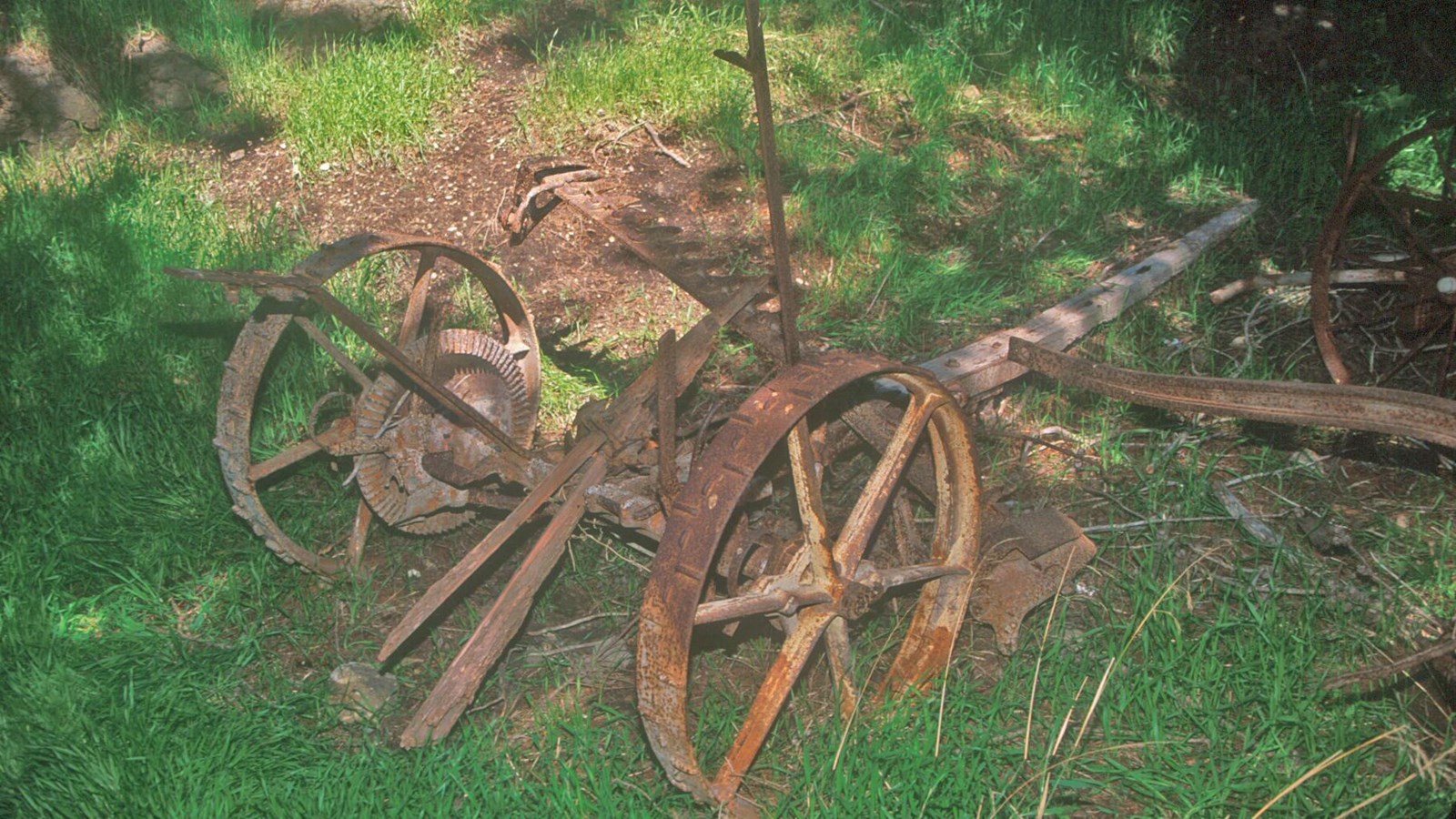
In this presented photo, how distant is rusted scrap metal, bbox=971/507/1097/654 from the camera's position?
10.2 ft

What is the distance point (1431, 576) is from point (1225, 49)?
3190 mm

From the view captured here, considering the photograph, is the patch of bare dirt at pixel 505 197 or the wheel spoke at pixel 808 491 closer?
the wheel spoke at pixel 808 491

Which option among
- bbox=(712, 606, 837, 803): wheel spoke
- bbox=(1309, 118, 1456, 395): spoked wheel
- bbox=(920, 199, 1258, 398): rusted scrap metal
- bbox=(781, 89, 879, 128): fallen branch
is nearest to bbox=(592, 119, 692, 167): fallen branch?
bbox=(781, 89, 879, 128): fallen branch

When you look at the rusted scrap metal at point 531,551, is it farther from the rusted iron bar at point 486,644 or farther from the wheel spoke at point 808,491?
the wheel spoke at point 808,491

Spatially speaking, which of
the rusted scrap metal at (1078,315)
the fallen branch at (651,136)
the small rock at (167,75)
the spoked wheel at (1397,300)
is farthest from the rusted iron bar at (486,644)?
the small rock at (167,75)

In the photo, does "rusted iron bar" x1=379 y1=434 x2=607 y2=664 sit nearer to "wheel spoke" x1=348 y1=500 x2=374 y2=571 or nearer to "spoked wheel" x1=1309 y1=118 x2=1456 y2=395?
"wheel spoke" x1=348 y1=500 x2=374 y2=571

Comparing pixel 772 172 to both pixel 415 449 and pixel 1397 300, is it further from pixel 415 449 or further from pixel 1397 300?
pixel 1397 300

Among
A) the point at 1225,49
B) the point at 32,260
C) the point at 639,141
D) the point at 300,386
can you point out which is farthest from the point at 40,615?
the point at 1225,49

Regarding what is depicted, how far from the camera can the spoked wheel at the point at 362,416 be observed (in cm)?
298

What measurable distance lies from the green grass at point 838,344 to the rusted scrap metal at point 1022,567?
0.25 ft

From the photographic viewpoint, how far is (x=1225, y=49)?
18.1ft

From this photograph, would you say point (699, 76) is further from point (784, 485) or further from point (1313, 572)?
point (1313, 572)

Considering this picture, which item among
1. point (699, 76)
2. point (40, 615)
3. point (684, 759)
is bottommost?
point (40, 615)

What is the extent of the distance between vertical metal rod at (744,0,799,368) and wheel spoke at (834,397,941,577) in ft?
1.08
